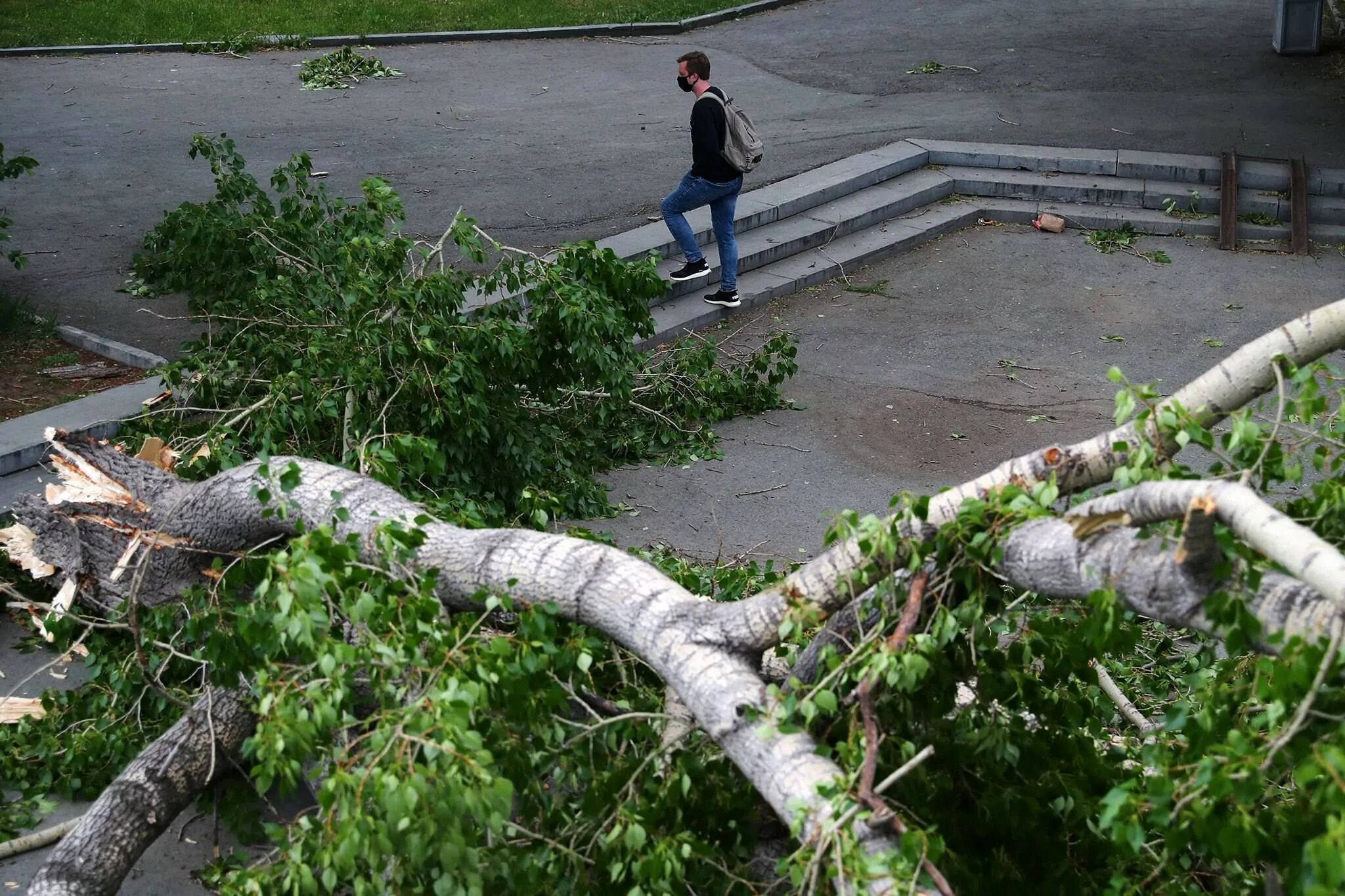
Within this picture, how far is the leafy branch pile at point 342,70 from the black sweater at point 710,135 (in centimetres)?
712

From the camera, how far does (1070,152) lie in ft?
41.3

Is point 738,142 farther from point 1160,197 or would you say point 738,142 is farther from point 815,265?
point 1160,197

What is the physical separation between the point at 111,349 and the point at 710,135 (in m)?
4.22

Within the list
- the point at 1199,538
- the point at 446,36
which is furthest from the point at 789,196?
the point at 1199,538

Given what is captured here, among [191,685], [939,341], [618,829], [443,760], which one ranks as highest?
[443,760]

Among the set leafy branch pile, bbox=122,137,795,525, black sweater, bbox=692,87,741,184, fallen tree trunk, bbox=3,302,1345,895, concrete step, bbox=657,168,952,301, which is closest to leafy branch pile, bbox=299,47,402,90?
concrete step, bbox=657,168,952,301

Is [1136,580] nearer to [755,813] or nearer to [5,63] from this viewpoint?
[755,813]

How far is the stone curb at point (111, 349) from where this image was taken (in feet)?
26.9

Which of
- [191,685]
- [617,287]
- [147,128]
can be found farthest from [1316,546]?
[147,128]

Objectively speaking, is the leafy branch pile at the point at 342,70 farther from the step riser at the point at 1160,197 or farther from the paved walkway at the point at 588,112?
the step riser at the point at 1160,197

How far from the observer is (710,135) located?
9391 mm

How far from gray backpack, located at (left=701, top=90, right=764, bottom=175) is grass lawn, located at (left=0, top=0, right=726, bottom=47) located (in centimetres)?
881

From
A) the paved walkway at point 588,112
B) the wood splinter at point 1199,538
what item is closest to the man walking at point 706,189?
the paved walkway at point 588,112

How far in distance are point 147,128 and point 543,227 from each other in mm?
5077
